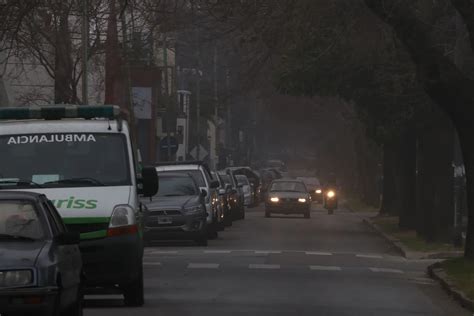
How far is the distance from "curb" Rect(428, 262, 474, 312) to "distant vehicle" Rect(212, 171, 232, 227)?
1528 cm

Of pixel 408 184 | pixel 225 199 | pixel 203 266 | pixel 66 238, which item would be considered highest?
pixel 66 238

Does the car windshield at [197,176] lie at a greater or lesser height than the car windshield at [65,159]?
lesser

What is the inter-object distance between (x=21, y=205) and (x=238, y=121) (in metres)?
108

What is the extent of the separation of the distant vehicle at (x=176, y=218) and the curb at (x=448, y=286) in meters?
8.51

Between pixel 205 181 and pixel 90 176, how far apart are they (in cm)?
1806

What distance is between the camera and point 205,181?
34312mm

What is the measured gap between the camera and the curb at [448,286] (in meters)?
17.6

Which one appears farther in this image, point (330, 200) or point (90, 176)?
point (330, 200)

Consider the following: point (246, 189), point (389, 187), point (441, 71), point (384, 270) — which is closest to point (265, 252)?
point (384, 270)

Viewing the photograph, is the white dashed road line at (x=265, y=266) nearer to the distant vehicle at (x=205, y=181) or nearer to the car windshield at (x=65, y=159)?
the car windshield at (x=65, y=159)

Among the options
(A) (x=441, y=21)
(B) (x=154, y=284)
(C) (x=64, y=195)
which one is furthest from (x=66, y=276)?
(A) (x=441, y=21)

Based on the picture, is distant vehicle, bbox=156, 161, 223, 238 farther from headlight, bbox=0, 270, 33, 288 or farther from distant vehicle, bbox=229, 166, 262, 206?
distant vehicle, bbox=229, 166, 262, 206

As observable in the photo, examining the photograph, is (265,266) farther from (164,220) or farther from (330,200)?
(330,200)

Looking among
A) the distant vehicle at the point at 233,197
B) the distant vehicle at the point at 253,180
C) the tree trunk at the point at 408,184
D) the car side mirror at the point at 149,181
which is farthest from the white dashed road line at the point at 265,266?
the distant vehicle at the point at 253,180
